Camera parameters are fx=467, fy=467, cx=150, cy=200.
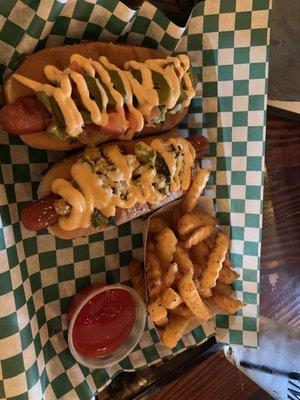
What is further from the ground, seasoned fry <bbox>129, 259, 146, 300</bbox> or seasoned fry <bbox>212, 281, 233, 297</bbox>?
seasoned fry <bbox>129, 259, 146, 300</bbox>

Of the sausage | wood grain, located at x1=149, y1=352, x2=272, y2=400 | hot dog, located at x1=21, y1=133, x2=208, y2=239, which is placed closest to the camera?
the sausage

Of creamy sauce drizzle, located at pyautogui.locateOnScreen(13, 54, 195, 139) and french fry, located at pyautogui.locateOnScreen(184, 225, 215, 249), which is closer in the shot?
creamy sauce drizzle, located at pyautogui.locateOnScreen(13, 54, 195, 139)

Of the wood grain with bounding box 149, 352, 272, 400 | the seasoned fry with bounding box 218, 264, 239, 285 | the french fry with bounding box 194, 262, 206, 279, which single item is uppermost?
the french fry with bounding box 194, 262, 206, 279

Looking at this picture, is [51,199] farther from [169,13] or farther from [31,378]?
[169,13]

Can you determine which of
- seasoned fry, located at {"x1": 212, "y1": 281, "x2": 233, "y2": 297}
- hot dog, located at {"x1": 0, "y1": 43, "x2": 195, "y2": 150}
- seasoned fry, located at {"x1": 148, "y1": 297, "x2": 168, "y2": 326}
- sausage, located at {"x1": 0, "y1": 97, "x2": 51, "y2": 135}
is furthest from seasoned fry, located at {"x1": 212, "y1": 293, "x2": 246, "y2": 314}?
sausage, located at {"x1": 0, "y1": 97, "x2": 51, "y2": 135}

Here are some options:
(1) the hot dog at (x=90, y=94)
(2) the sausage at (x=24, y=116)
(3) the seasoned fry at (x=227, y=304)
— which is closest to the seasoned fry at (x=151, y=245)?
(3) the seasoned fry at (x=227, y=304)

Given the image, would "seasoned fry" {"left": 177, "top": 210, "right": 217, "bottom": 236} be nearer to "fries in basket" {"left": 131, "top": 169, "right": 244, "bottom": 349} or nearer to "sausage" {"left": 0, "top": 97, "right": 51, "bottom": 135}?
"fries in basket" {"left": 131, "top": 169, "right": 244, "bottom": 349}

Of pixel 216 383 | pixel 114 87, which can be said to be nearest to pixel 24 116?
pixel 114 87
